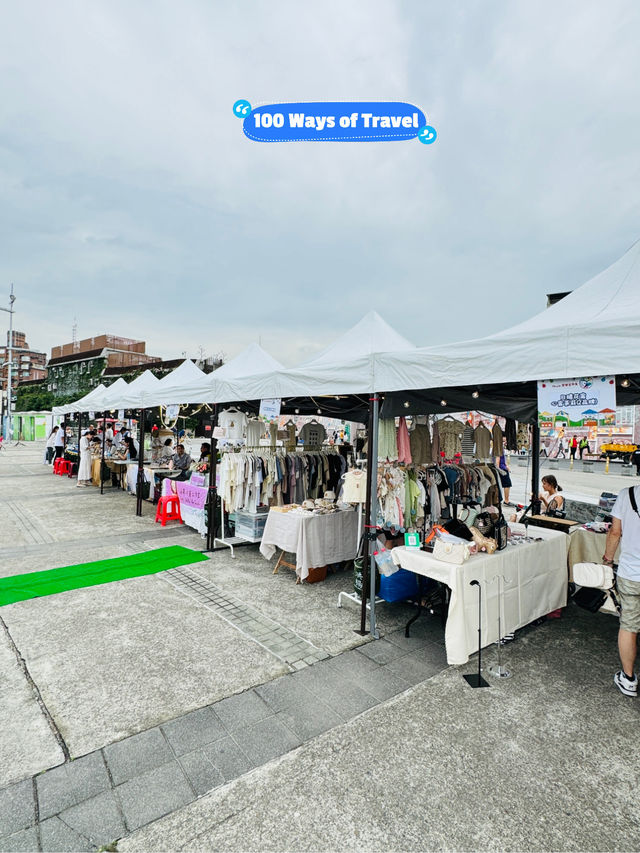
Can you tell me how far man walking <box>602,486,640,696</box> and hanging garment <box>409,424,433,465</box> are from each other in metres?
2.32

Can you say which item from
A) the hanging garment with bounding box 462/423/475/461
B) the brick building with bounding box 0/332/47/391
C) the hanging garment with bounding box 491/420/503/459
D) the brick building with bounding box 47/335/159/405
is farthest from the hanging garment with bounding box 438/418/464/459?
the brick building with bounding box 0/332/47/391

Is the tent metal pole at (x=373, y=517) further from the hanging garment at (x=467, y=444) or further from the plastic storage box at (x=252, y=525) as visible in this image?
the plastic storage box at (x=252, y=525)

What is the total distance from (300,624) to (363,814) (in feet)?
7.36

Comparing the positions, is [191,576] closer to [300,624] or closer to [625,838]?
[300,624]

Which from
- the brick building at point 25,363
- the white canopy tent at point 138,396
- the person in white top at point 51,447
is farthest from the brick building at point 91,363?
the white canopy tent at point 138,396

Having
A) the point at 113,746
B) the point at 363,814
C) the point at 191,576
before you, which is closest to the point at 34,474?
the point at 191,576

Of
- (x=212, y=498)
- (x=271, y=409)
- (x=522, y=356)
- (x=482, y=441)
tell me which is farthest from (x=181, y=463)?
(x=522, y=356)

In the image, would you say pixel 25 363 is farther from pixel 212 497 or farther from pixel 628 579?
pixel 628 579

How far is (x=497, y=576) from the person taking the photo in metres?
3.81

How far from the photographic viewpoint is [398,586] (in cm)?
479

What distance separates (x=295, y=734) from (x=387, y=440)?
2854 millimetres

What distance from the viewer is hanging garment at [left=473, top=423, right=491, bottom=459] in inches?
242

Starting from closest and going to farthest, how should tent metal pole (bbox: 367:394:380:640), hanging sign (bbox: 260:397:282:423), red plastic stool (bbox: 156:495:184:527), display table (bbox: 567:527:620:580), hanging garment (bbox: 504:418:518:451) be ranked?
tent metal pole (bbox: 367:394:380:640) → display table (bbox: 567:527:620:580) → hanging sign (bbox: 260:397:282:423) → hanging garment (bbox: 504:418:518:451) → red plastic stool (bbox: 156:495:184:527)

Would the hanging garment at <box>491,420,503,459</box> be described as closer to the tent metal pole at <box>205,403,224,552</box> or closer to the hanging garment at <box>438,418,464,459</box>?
the hanging garment at <box>438,418,464,459</box>
